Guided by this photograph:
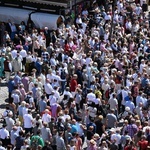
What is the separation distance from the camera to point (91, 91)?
24938 mm

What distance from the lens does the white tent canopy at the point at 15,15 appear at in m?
35.7

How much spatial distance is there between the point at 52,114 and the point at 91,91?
6.18ft

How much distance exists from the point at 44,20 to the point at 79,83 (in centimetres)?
874

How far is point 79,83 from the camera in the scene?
27.1 m

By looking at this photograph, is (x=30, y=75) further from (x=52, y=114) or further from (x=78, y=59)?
(x=52, y=114)

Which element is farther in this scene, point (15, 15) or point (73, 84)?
point (15, 15)

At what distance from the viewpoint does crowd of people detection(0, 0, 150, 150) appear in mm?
22141

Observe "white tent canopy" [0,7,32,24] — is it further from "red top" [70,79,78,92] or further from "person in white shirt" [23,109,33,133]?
"person in white shirt" [23,109,33,133]

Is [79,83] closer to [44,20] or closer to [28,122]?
[28,122]

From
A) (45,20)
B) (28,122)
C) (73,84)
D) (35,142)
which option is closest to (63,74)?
(73,84)

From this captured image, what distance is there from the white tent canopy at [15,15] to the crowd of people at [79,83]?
0.98 metres

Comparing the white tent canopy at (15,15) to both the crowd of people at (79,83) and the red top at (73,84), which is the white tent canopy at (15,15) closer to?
the crowd of people at (79,83)

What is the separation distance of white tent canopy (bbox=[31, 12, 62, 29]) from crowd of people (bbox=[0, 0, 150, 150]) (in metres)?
0.62

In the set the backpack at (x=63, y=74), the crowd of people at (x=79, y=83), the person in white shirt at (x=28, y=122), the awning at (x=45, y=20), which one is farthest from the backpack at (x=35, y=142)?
the awning at (x=45, y=20)
